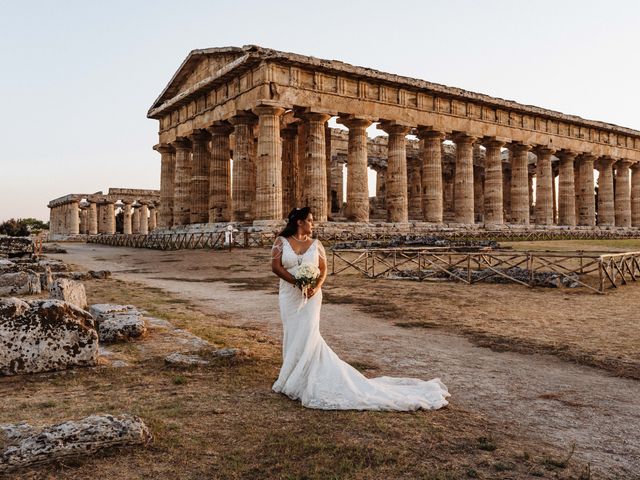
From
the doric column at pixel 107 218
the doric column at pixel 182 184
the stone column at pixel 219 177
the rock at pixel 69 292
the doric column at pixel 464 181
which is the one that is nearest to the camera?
the rock at pixel 69 292

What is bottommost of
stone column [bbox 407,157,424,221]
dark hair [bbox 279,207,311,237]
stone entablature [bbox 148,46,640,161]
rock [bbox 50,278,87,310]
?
rock [bbox 50,278,87,310]

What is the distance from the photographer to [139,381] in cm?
538

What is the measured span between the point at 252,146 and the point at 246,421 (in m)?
28.9

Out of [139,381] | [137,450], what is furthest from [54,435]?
[139,381]

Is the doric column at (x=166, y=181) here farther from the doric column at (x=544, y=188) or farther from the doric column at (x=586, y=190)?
the doric column at (x=586, y=190)

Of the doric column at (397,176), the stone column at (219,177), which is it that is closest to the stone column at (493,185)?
the doric column at (397,176)

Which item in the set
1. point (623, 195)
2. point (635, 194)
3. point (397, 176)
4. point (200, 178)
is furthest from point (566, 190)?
point (200, 178)

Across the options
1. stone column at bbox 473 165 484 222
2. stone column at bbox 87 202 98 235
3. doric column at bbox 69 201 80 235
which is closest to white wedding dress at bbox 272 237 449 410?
stone column at bbox 473 165 484 222

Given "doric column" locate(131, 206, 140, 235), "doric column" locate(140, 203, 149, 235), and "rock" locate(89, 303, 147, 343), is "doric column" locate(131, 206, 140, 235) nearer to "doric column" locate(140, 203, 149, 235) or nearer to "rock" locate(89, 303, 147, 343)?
"doric column" locate(140, 203, 149, 235)

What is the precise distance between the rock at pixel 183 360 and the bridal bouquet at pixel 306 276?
1.66 m

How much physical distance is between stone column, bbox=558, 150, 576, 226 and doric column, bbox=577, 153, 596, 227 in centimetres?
224

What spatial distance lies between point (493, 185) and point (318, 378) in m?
37.2

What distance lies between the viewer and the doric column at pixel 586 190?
4585 cm

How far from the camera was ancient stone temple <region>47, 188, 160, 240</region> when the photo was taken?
2456 inches
